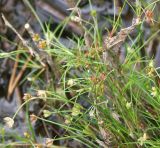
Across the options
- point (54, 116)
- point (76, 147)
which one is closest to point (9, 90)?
point (54, 116)

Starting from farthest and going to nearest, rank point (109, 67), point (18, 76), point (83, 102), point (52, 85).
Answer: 1. point (18, 76)
2. point (83, 102)
3. point (52, 85)
4. point (109, 67)

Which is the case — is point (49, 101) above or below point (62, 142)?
above

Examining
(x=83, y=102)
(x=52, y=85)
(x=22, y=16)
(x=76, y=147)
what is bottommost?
(x=76, y=147)

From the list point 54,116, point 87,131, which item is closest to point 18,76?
point 54,116

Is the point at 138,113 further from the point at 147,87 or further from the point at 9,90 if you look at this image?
the point at 9,90

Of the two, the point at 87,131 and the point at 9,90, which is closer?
the point at 87,131

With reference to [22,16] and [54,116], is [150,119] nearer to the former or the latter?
[54,116]

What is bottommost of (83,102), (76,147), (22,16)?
(76,147)

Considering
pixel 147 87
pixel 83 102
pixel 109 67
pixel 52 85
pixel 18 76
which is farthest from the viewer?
pixel 18 76

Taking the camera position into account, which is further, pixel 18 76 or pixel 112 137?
pixel 18 76

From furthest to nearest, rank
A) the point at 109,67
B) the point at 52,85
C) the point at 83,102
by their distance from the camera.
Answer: the point at 83,102, the point at 52,85, the point at 109,67
